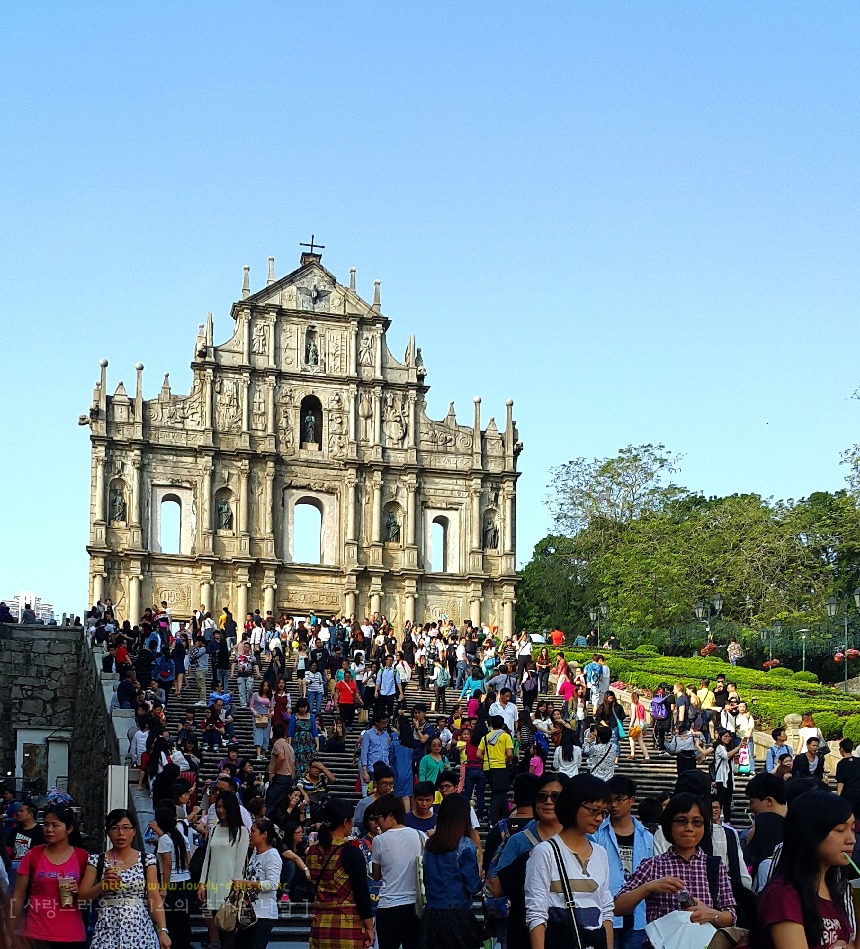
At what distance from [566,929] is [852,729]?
22573mm

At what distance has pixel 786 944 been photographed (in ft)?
17.7

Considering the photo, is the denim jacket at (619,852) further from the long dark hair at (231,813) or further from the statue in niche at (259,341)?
the statue in niche at (259,341)

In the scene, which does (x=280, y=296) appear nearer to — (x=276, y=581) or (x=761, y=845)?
(x=276, y=581)

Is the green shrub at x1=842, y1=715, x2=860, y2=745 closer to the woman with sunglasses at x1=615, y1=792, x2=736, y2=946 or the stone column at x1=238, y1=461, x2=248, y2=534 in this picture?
the woman with sunglasses at x1=615, y1=792, x2=736, y2=946

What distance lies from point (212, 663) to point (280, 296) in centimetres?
1896

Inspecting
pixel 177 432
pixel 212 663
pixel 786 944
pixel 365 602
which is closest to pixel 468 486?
pixel 365 602

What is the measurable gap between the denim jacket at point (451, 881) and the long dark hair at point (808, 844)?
16.3 ft

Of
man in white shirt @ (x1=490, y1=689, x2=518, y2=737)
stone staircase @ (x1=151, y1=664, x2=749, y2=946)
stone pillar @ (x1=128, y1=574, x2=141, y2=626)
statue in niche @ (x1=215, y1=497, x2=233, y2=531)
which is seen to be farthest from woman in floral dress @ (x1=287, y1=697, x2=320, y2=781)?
statue in niche @ (x1=215, y1=497, x2=233, y2=531)

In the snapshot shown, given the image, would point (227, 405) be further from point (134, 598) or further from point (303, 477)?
point (134, 598)

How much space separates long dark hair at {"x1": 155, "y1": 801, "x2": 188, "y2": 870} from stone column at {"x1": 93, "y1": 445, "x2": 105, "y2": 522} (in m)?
33.1

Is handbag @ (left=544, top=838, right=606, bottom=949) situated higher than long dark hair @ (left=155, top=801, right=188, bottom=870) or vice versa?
handbag @ (left=544, top=838, right=606, bottom=949)

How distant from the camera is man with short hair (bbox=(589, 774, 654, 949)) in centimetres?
937

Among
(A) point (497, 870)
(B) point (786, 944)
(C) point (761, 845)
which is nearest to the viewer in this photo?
(B) point (786, 944)

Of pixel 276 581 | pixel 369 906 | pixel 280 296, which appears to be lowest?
pixel 369 906
